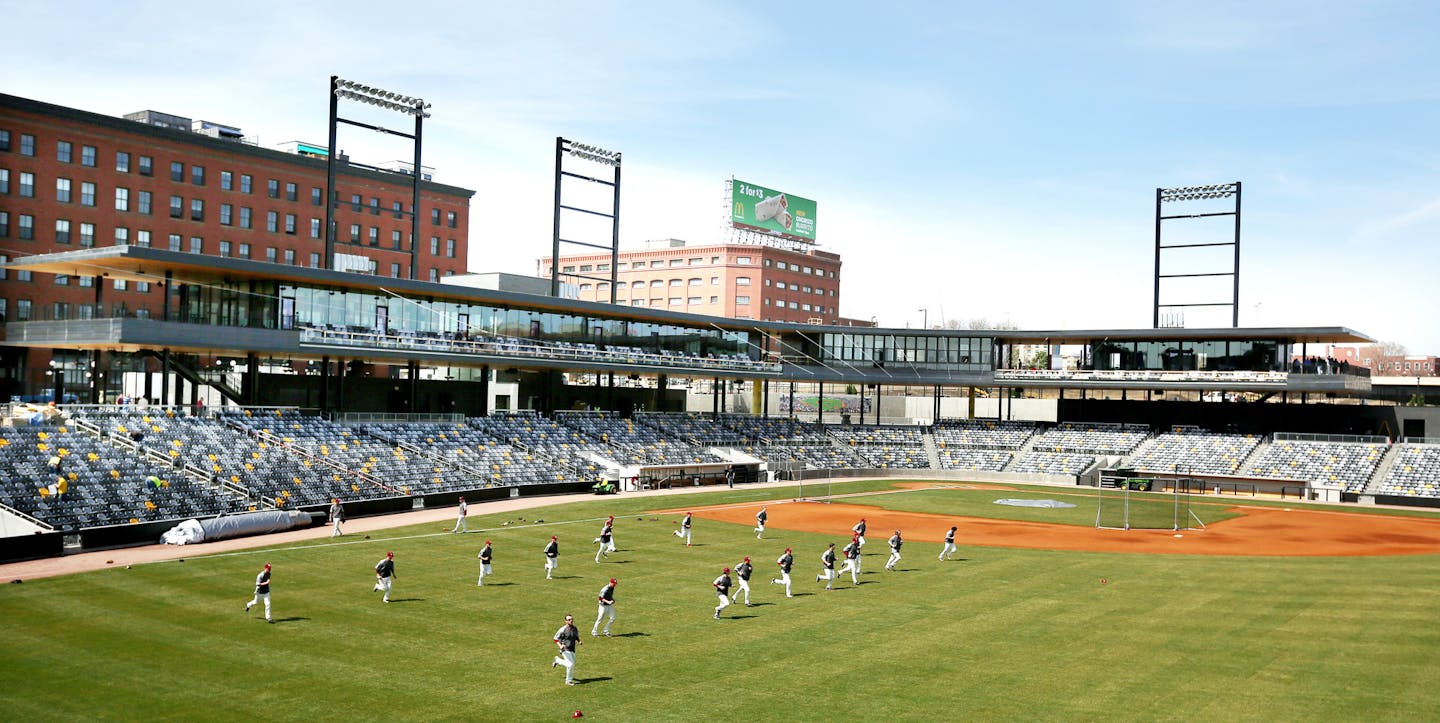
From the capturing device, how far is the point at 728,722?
20266mm

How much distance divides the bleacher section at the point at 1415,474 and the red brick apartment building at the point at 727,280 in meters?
A: 89.4

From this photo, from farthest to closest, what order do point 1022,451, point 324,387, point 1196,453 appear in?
1. point 1022,451
2. point 1196,453
3. point 324,387

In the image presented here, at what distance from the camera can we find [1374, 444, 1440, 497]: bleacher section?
70.9 m

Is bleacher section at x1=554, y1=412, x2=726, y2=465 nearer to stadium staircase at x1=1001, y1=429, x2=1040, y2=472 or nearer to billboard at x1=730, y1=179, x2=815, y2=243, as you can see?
stadium staircase at x1=1001, y1=429, x2=1040, y2=472

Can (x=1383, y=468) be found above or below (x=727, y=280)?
below

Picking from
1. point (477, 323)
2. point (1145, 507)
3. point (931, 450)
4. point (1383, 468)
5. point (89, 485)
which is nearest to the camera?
point (89, 485)

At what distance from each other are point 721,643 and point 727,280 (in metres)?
130

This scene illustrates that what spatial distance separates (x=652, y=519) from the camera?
178 feet

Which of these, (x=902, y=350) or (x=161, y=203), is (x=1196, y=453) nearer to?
(x=902, y=350)

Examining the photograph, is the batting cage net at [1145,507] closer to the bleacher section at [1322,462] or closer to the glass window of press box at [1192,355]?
the bleacher section at [1322,462]

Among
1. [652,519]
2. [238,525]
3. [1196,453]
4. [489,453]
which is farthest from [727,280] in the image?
[238,525]

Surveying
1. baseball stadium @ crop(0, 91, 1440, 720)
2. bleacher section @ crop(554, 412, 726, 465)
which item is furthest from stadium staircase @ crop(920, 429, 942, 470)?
bleacher section @ crop(554, 412, 726, 465)

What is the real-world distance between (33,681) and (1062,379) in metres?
85.9

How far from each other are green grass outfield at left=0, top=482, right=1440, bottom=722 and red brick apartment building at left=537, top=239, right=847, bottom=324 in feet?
380
